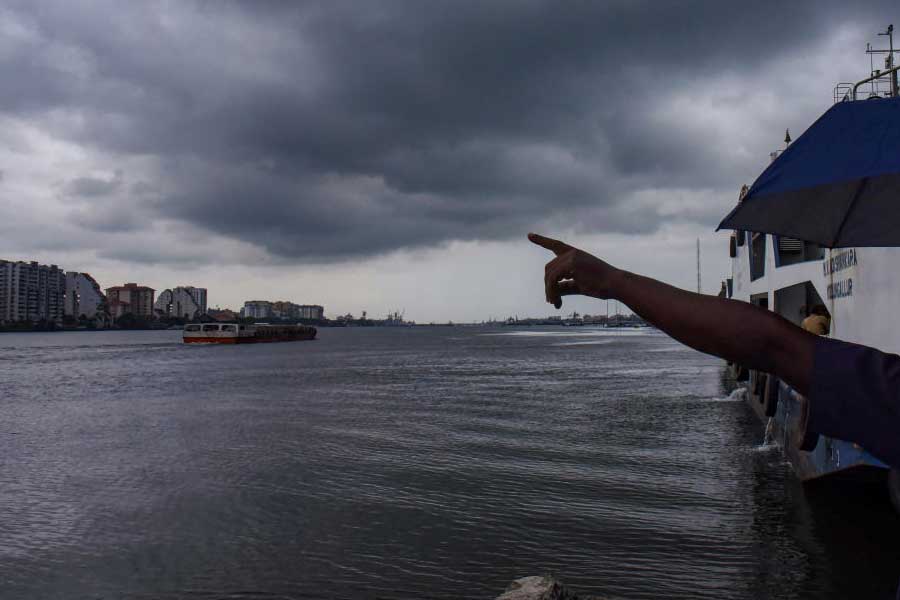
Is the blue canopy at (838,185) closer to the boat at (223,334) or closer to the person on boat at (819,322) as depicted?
the person on boat at (819,322)

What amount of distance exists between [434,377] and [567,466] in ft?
91.2

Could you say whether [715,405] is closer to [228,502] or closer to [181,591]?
[228,502]

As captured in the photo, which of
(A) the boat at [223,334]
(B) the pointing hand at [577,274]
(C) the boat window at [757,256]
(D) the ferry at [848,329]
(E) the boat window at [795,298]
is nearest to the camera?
(B) the pointing hand at [577,274]

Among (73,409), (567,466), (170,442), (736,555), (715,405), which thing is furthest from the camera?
(73,409)

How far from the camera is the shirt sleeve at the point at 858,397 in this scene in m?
1.30

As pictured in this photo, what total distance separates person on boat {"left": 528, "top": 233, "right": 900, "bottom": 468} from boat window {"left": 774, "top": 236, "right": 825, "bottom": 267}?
23.0 metres

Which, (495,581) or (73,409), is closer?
(495,581)

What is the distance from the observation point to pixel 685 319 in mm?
1624

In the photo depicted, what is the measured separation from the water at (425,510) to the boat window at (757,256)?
819 centimetres

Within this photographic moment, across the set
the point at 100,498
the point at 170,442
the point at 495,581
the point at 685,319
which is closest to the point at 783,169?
the point at 685,319

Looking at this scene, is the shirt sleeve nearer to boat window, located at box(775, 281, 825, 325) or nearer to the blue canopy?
the blue canopy

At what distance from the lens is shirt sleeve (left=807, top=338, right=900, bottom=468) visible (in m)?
1.30

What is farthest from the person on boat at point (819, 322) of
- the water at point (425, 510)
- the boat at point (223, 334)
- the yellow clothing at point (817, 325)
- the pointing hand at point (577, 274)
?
the boat at point (223, 334)

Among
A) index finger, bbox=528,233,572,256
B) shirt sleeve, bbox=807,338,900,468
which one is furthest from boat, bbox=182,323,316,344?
shirt sleeve, bbox=807,338,900,468
